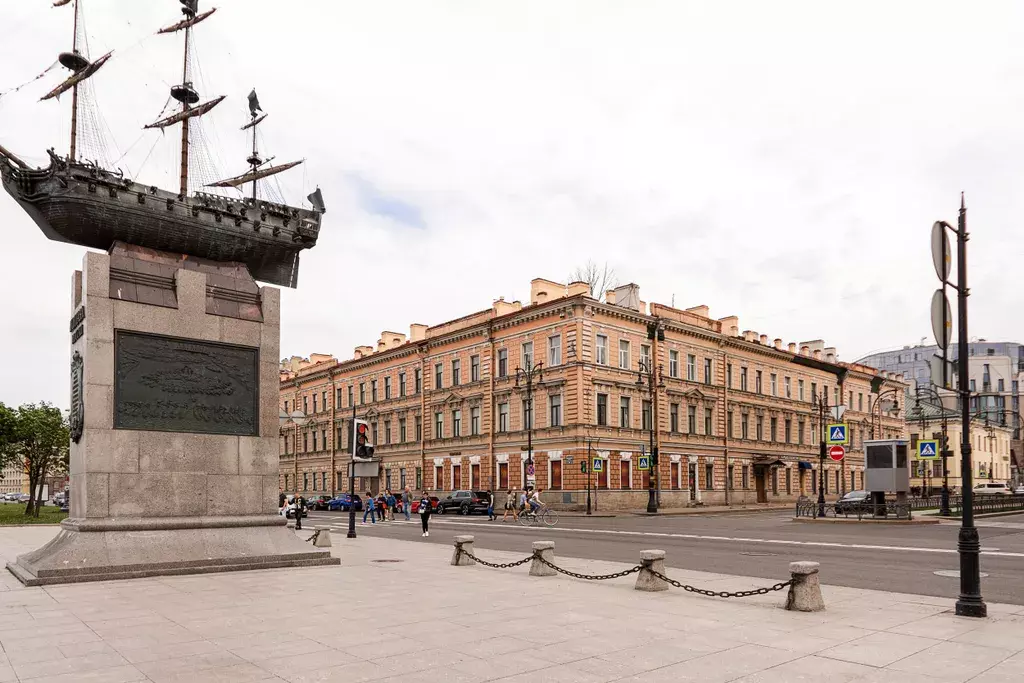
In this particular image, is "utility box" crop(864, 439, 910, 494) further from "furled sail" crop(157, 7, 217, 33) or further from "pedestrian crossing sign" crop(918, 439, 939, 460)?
"furled sail" crop(157, 7, 217, 33)

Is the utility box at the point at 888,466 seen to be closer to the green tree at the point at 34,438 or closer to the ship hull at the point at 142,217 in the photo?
the ship hull at the point at 142,217

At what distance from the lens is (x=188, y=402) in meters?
16.3

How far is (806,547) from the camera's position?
23.0 m

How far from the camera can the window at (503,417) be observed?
5541cm

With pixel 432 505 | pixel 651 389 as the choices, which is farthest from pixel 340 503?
pixel 651 389

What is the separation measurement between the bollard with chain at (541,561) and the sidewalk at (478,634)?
919 mm

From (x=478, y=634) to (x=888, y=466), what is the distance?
3045 centimetres

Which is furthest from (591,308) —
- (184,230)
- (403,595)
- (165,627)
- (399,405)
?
(165,627)

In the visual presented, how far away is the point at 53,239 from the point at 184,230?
2.69 meters

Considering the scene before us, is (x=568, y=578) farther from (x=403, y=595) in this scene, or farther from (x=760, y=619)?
(x=760, y=619)

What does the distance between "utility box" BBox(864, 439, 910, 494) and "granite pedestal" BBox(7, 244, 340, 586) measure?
87.7 feet

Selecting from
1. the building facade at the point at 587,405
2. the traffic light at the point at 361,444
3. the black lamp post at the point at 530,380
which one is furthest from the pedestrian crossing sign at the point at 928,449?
the traffic light at the point at 361,444

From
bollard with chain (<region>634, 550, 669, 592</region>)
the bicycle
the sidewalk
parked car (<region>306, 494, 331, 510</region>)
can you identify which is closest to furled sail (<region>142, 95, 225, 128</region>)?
the sidewalk

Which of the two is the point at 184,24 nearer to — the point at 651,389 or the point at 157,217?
the point at 157,217
